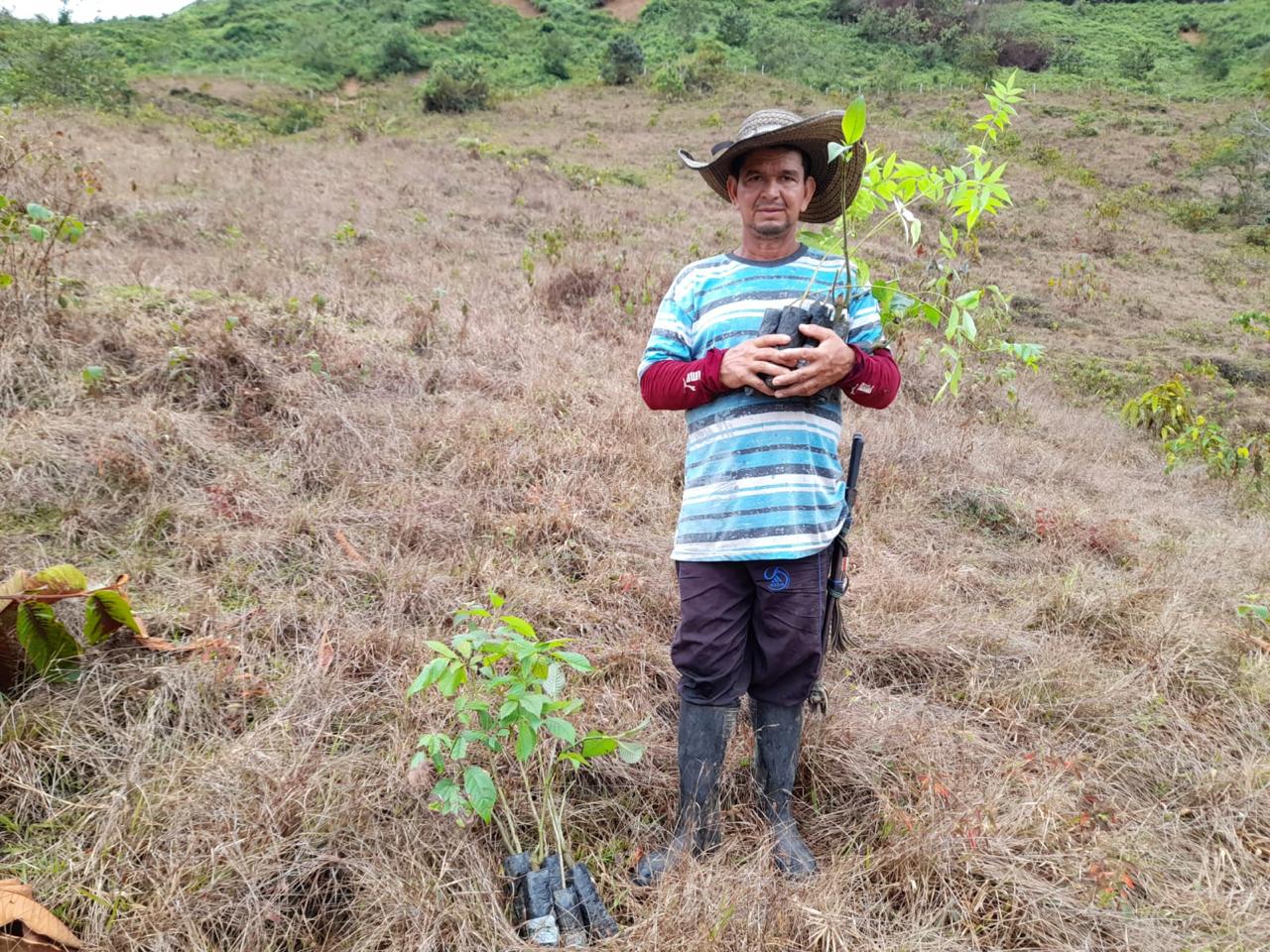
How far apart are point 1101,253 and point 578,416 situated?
1215cm

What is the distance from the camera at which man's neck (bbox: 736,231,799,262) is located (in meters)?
1.66

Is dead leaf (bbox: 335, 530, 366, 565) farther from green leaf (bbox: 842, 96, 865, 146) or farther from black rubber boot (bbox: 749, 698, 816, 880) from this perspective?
green leaf (bbox: 842, 96, 865, 146)

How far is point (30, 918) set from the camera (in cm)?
121

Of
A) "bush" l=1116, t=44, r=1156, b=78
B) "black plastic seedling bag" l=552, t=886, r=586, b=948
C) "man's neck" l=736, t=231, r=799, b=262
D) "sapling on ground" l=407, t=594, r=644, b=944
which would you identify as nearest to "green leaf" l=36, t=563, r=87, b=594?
"sapling on ground" l=407, t=594, r=644, b=944

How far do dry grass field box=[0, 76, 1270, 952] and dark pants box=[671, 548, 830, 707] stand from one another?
0.37 metres

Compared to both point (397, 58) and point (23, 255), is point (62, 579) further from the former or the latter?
point (397, 58)

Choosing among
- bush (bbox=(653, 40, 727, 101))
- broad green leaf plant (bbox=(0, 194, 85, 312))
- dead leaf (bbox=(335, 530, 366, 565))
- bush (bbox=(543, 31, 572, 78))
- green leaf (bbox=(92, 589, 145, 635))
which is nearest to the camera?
green leaf (bbox=(92, 589, 145, 635))

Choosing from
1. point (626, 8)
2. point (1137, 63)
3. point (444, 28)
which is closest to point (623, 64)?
point (444, 28)

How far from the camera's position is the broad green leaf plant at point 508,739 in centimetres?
141

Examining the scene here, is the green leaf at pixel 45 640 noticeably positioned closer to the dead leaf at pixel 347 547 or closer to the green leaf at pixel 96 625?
the green leaf at pixel 96 625

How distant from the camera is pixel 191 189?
25.8ft

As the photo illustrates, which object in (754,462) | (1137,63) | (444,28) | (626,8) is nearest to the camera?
(754,462)

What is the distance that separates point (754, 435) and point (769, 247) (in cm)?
46

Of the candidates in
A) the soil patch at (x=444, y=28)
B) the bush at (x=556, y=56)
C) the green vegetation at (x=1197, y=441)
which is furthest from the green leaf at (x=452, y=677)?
the soil patch at (x=444, y=28)
